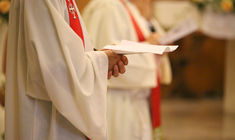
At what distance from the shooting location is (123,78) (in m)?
2.19

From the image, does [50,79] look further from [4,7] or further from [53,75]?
[4,7]

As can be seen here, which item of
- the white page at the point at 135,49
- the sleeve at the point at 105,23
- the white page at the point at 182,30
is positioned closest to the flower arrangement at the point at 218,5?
the white page at the point at 182,30

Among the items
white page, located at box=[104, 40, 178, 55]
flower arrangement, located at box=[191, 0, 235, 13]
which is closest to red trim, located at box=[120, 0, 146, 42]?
white page, located at box=[104, 40, 178, 55]

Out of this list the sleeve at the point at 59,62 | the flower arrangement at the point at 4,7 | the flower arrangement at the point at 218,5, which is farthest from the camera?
the flower arrangement at the point at 218,5

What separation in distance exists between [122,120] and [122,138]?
0.15 m

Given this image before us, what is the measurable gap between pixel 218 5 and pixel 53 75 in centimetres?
315

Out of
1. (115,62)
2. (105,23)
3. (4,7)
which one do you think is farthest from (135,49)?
(4,7)

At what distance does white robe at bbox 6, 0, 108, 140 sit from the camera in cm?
122

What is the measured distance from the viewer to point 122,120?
2.32 meters

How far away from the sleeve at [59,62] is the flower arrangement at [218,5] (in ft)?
9.73

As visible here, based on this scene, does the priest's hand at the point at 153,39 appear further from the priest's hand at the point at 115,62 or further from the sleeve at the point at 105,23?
the priest's hand at the point at 115,62

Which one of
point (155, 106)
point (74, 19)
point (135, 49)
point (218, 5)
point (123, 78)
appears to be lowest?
point (155, 106)

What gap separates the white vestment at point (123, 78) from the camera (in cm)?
212

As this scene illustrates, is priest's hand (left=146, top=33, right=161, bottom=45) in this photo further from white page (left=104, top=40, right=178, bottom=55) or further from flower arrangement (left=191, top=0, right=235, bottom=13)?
flower arrangement (left=191, top=0, right=235, bottom=13)
